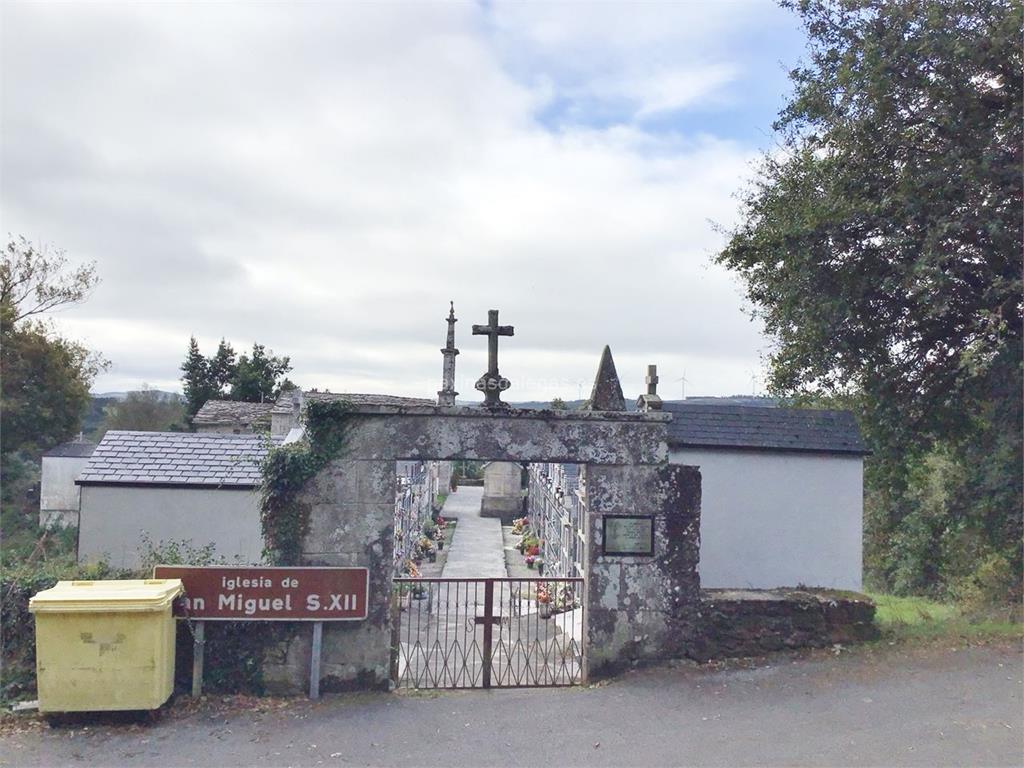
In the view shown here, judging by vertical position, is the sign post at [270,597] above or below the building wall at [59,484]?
above

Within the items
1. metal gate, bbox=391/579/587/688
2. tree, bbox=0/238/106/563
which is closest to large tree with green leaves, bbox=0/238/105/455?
tree, bbox=0/238/106/563

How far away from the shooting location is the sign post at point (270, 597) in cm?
780

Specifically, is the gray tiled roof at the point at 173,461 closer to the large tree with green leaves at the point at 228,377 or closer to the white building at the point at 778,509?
the white building at the point at 778,509

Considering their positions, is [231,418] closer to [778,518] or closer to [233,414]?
[233,414]

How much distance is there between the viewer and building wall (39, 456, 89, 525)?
34.4m

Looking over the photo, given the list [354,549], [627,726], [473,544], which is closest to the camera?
[627,726]


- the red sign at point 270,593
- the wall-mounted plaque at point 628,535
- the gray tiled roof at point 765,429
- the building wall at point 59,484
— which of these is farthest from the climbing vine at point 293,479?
the building wall at point 59,484

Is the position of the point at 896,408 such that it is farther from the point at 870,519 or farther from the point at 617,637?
the point at 617,637

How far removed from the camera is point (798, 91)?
1303 centimetres

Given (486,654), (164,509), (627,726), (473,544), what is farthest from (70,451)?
(627,726)

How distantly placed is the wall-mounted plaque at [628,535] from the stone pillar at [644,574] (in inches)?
1.9

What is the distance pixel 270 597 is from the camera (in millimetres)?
7883

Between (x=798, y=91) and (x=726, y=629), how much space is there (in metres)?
8.66

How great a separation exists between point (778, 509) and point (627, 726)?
6.62 metres
